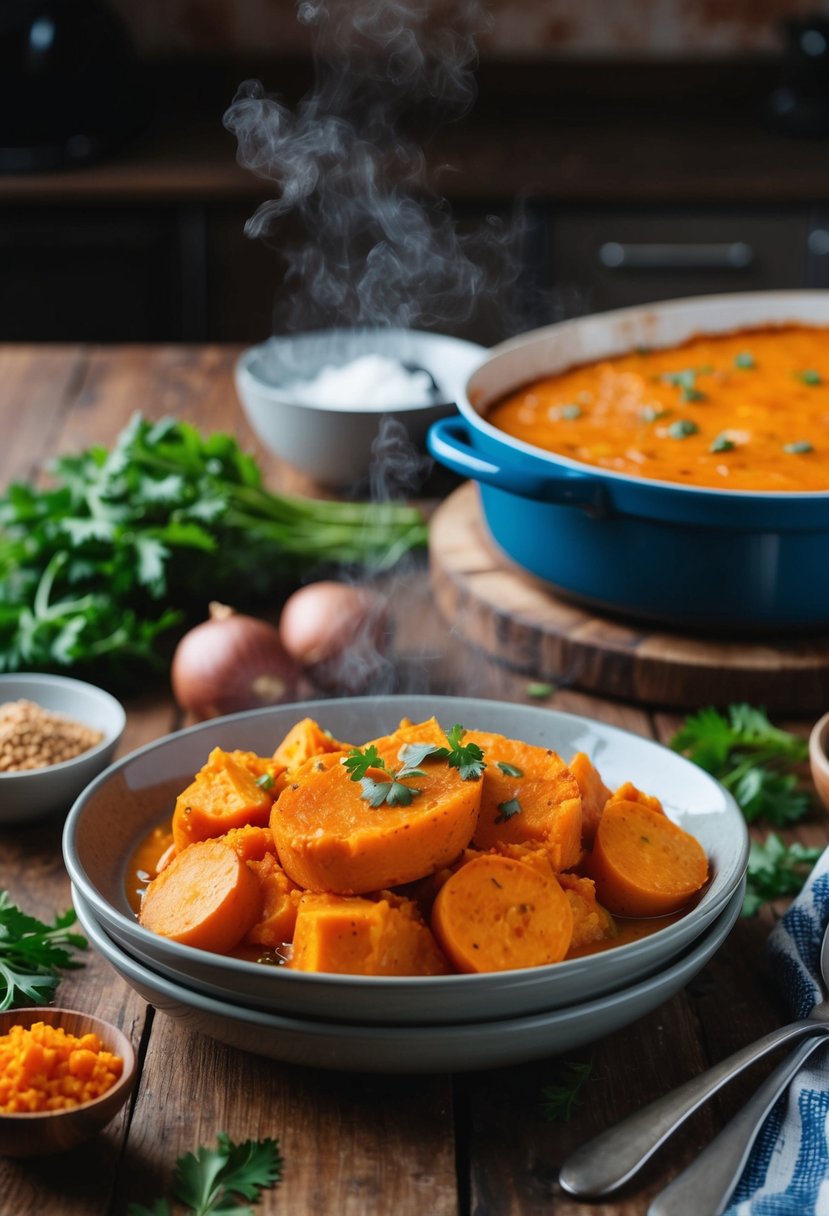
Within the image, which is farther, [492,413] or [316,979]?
[492,413]

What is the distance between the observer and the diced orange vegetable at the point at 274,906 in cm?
116

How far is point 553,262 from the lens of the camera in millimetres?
4273

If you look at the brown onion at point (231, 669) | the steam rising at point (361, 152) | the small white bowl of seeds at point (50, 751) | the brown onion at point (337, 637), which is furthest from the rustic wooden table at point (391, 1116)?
the steam rising at point (361, 152)

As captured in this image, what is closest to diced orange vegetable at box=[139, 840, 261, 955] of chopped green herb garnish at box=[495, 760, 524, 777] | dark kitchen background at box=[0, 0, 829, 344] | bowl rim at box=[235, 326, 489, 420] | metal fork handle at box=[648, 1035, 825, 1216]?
chopped green herb garnish at box=[495, 760, 524, 777]

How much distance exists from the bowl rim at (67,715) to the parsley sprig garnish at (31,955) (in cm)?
19

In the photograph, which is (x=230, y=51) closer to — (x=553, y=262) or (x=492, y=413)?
(x=553, y=262)

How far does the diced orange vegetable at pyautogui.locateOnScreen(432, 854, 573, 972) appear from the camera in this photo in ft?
3.60

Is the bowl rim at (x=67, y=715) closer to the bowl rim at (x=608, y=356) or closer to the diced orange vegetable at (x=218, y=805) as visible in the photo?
the diced orange vegetable at (x=218, y=805)

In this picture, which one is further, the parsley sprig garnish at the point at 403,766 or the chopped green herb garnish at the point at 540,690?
the chopped green herb garnish at the point at 540,690

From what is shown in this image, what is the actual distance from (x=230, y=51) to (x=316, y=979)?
455cm

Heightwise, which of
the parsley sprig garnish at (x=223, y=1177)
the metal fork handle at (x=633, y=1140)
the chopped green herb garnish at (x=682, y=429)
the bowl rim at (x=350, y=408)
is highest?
the chopped green herb garnish at (x=682, y=429)

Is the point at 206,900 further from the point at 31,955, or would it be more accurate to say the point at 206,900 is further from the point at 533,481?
the point at 533,481

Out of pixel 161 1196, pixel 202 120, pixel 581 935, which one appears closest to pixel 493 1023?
pixel 581 935

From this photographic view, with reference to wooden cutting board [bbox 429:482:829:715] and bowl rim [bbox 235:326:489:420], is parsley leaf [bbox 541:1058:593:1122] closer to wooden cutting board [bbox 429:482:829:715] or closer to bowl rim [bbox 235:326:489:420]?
wooden cutting board [bbox 429:482:829:715]
